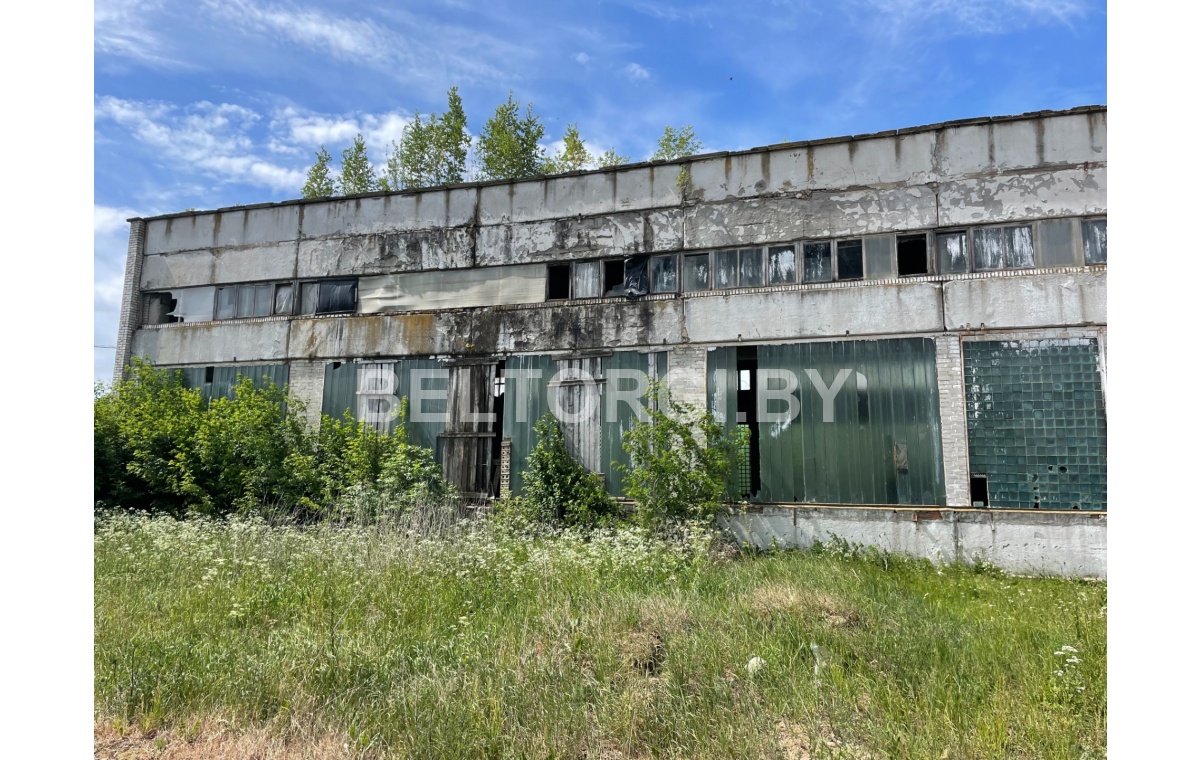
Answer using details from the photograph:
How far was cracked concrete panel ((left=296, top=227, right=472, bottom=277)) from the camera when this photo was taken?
42.3ft

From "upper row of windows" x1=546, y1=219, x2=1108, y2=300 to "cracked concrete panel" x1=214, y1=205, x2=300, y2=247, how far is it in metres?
5.87

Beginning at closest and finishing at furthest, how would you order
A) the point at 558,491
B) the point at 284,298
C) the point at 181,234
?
the point at 558,491
the point at 284,298
the point at 181,234

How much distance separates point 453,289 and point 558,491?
14.6ft

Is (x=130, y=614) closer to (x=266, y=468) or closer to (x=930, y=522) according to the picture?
(x=266, y=468)

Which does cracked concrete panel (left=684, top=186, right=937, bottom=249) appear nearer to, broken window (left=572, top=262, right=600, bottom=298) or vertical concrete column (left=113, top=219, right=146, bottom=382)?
broken window (left=572, top=262, right=600, bottom=298)

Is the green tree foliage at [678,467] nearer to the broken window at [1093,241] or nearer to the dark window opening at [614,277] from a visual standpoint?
the dark window opening at [614,277]

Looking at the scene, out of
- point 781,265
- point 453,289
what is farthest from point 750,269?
point 453,289

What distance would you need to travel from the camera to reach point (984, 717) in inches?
160

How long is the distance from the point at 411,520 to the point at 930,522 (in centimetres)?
762

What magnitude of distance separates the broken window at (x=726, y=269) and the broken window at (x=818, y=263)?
1.14 m

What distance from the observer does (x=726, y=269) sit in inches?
448

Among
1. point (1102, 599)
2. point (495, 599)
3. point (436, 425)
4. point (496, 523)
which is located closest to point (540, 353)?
point (436, 425)

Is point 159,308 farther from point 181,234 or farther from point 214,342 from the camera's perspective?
point 214,342

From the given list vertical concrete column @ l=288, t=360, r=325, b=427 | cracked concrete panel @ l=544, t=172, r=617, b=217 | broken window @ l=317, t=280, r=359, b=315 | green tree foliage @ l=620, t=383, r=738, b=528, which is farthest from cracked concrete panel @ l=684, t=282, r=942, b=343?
vertical concrete column @ l=288, t=360, r=325, b=427
